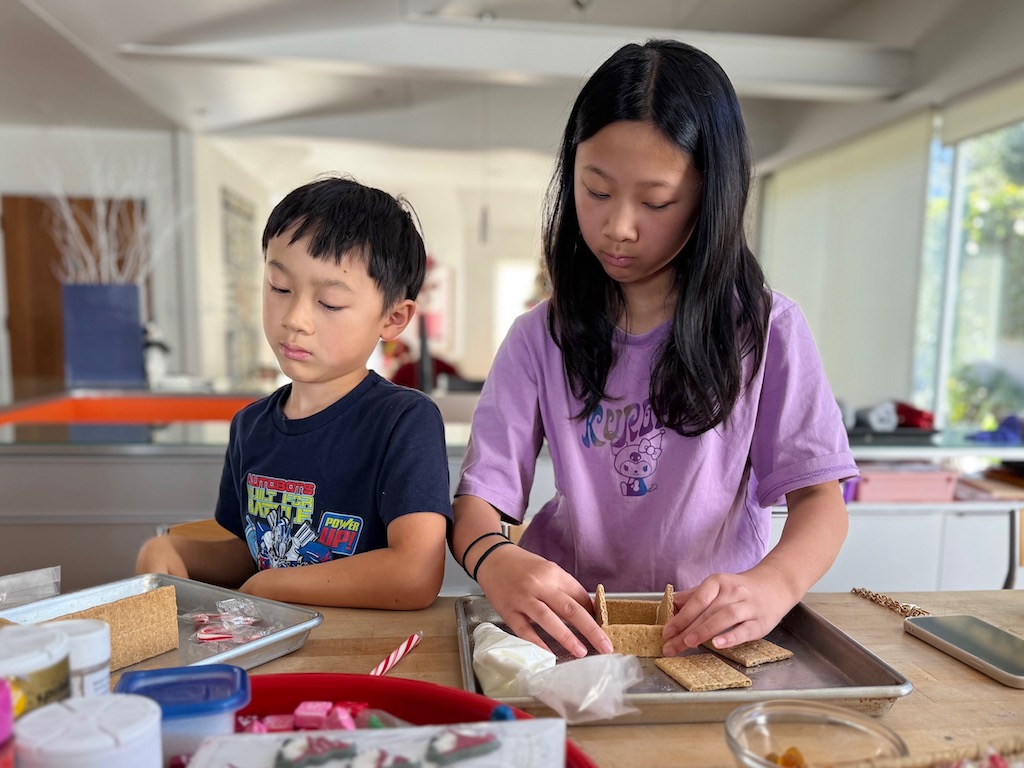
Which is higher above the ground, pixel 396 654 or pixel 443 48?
pixel 443 48

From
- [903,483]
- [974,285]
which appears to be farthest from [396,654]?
[974,285]

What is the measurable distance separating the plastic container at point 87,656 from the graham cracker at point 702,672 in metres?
0.45

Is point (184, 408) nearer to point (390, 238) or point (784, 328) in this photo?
point (390, 238)

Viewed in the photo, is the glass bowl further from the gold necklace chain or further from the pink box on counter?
the pink box on counter

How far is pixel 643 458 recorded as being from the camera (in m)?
0.99

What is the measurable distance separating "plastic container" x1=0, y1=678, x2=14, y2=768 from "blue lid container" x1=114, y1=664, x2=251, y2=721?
92 millimetres

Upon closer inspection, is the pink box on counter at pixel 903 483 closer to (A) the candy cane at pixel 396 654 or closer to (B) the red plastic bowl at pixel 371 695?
(A) the candy cane at pixel 396 654

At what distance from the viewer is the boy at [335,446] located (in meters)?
0.88

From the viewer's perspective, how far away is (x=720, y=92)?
855mm

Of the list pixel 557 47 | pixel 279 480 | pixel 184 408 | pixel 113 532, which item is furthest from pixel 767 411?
pixel 557 47

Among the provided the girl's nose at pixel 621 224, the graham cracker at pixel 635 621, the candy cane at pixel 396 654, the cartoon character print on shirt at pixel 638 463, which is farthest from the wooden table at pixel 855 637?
the girl's nose at pixel 621 224

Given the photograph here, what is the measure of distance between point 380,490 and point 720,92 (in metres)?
0.63

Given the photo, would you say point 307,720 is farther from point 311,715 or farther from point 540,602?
point 540,602

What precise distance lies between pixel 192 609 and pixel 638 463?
563 millimetres
